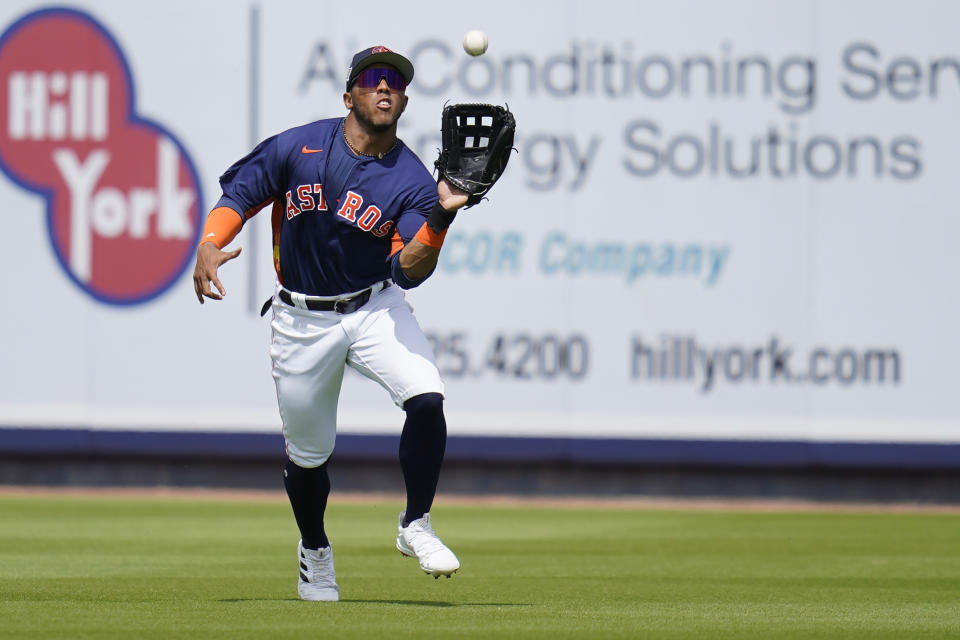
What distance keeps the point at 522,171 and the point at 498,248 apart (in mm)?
699

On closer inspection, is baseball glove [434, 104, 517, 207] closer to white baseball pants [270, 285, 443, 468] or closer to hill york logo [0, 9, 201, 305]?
white baseball pants [270, 285, 443, 468]

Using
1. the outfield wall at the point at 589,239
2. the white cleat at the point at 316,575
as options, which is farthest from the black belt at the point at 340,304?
the outfield wall at the point at 589,239

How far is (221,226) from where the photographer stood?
6.53m

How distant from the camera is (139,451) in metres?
14.3

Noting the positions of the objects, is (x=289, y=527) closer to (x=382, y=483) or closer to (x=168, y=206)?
(x=382, y=483)

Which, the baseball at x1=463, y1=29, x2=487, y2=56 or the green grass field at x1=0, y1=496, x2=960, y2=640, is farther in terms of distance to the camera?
the baseball at x1=463, y1=29, x2=487, y2=56

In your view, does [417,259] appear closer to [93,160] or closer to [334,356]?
[334,356]

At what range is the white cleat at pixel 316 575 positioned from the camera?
6730 millimetres

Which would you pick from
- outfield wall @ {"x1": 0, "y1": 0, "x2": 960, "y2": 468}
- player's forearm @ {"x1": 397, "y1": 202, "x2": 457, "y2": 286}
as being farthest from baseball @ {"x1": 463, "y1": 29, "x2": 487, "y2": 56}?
outfield wall @ {"x1": 0, "y1": 0, "x2": 960, "y2": 468}

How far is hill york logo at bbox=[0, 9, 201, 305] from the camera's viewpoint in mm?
14289

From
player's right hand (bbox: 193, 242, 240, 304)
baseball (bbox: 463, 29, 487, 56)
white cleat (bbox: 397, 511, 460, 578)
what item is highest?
baseball (bbox: 463, 29, 487, 56)

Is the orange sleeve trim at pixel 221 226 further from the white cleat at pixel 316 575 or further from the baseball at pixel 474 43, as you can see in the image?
the white cleat at pixel 316 575

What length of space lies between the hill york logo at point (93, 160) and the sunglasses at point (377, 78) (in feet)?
25.9

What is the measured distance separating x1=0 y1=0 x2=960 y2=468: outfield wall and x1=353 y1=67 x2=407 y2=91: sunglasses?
741 cm
